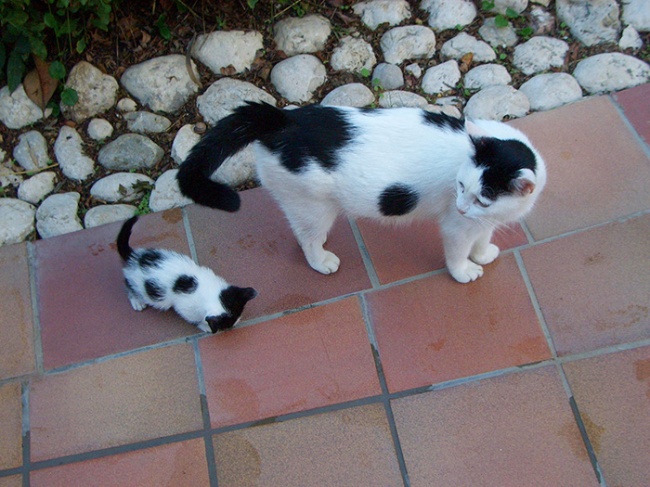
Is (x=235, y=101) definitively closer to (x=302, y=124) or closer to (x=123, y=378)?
(x=302, y=124)

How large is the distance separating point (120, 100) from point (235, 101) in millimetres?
623

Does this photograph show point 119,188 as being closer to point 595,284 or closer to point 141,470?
point 141,470

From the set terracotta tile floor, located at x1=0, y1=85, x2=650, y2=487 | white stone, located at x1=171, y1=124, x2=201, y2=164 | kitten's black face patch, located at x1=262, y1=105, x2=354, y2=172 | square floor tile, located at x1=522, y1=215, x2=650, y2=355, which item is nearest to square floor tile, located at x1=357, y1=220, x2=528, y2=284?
terracotta tile floor, located at x1=0, y1=85, x2=650, y2=487

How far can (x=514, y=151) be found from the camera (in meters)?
1.66

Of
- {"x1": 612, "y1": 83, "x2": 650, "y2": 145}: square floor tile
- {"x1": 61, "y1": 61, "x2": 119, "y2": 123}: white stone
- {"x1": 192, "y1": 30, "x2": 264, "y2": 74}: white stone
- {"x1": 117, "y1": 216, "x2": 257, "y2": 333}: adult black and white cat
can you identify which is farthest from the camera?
{"x1": 192, "y1": 30, "x2": 264, "y2": 74}: white stone

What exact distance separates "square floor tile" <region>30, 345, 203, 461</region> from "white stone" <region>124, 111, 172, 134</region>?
1.21m

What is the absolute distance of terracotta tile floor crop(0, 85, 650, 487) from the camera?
1.88 metres

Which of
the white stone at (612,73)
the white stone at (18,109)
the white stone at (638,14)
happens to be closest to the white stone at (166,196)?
the white stone at (18,109)

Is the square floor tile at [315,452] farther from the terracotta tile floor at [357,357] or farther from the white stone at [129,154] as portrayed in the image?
the white stone at [129,154]

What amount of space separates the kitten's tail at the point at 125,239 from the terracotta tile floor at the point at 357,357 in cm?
21

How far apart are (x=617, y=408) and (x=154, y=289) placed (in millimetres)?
1742

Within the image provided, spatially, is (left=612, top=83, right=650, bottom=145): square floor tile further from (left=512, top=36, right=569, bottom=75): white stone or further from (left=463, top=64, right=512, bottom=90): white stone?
(left=463, top=64, right=512, bottom=90): white stone

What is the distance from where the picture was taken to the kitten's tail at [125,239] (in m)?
2.15

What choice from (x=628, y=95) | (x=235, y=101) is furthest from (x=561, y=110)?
(x=235, y=101)
